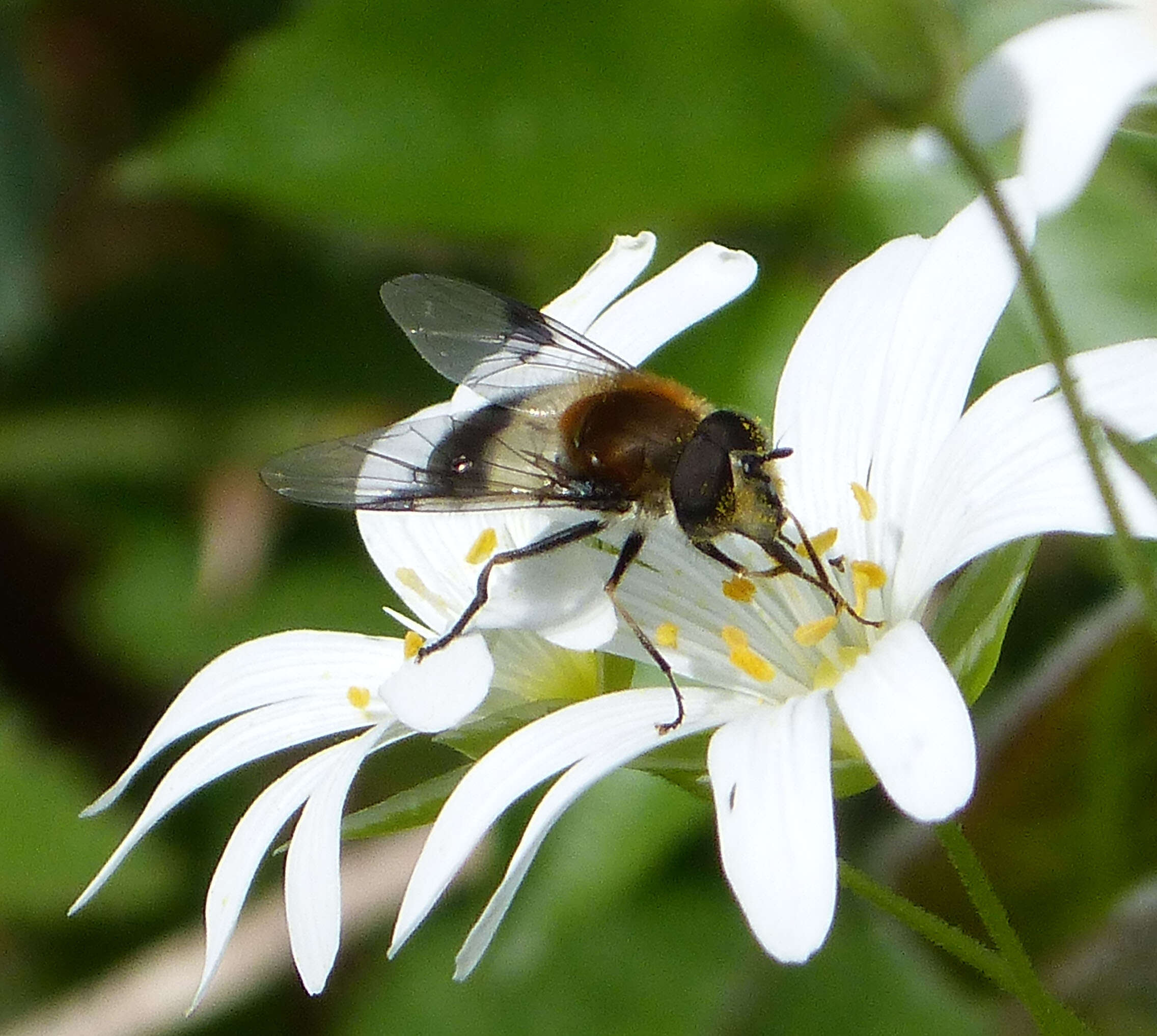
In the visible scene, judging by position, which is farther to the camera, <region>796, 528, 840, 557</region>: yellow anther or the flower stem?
<region>796, 528, 840, 557</region>: yellow anther

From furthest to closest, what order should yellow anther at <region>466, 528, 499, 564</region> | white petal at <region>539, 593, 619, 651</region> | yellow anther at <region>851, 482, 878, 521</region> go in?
1. yellow anther at <region>466, 528, 499, 564</region>
2. yellow anther at <region>851, 482, 878, 521</region>
3. white petal at <region>539, 593, 619, 651</region>

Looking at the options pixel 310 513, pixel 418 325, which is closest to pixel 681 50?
pixel 418 325

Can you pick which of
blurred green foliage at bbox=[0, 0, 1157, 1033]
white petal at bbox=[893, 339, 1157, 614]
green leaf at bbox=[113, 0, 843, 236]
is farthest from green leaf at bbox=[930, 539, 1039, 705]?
green leaf at bbox=[113, 0, 843, 236]

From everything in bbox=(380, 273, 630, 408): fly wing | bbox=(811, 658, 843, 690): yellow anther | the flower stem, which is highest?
the flower stem

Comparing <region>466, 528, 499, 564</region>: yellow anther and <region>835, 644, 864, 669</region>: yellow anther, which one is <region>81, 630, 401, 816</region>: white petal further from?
<region>835, 644, 864, 669</region>: yellow anther

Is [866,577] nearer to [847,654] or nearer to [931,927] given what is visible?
[847,654]

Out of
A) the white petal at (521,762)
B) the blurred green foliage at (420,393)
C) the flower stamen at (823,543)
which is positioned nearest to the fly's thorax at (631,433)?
the flower stamen at (823,543)

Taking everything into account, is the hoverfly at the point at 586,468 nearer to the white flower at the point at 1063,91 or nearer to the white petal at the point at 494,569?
the white petal at the point at 494,569

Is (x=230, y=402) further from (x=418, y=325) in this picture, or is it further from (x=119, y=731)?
(x=418, y=325)
